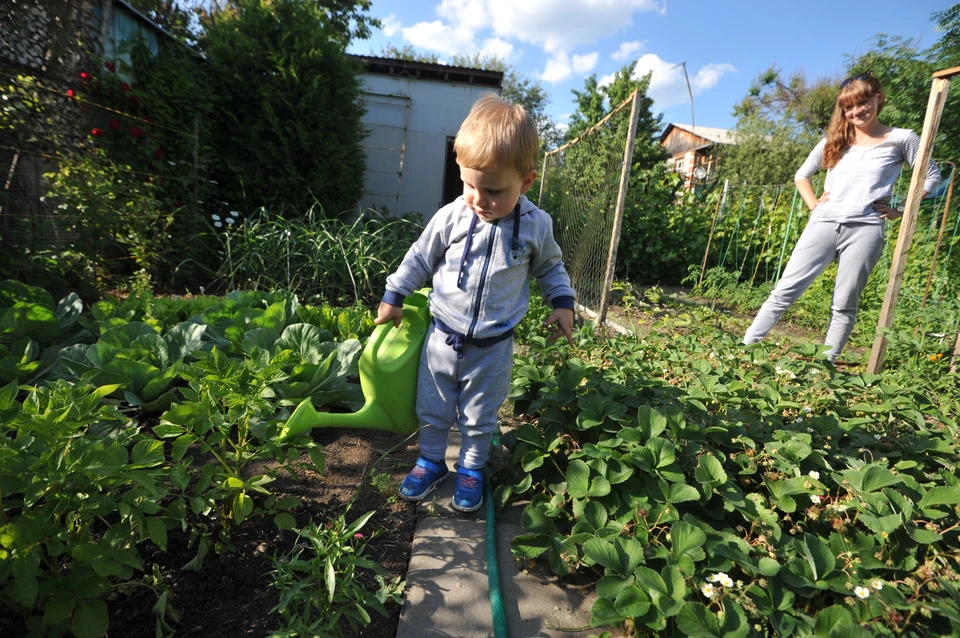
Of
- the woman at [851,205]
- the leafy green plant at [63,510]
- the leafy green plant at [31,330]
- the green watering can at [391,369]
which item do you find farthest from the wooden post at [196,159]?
the woman at [851,205]

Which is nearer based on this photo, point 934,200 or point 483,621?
point 483,621

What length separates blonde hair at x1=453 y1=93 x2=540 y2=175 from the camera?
130cm

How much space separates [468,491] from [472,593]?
0.36 m

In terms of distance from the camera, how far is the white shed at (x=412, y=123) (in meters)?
7.76

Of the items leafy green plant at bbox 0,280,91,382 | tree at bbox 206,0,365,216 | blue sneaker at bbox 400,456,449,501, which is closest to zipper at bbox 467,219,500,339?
blue sneaker at bbox 400,456,449,501

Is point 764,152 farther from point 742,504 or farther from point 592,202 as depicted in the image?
point 742,504

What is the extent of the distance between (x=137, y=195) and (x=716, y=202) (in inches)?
280

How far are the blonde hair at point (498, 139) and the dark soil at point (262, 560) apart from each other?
42.1 inches

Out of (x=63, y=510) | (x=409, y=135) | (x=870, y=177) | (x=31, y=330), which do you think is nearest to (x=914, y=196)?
(x=870, y=177)

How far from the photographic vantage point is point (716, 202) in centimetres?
710

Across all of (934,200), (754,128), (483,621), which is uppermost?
(754,128)

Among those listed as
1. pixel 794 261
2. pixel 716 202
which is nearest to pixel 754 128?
pixel 716 202

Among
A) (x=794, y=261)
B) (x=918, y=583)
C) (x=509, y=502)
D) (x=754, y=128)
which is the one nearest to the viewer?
(x=918, y=583)

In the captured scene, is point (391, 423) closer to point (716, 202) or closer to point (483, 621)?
point (483, 621)
